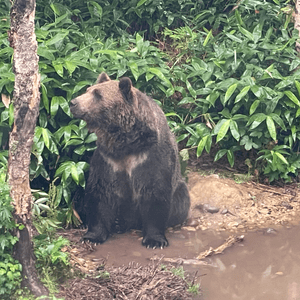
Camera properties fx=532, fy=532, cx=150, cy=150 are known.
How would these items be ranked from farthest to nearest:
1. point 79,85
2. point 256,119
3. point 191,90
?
1. point 191,90
2. point 256,119
3. point 79,85

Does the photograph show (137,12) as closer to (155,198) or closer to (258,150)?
(258,150)

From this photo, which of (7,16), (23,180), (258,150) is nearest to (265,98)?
(258,150)

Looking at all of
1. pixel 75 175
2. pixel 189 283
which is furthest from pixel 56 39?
pixel 189 283

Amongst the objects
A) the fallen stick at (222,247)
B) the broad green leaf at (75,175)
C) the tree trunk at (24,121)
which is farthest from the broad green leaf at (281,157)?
the tree trunk at (24,121)

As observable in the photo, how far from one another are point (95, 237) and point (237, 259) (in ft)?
4.74

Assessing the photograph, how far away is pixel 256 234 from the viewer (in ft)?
18.7

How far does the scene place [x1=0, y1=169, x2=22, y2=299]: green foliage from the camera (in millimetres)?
3592

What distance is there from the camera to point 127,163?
5457 mm

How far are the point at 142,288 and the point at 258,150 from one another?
357 cm

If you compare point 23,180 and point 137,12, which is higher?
point 137,12

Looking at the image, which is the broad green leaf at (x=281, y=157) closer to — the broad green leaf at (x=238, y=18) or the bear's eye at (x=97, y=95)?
the broad green leaf at (x=238, y=18)

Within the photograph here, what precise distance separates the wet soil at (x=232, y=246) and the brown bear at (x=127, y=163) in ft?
0.78

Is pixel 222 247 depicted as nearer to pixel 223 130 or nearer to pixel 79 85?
pixel 223 130

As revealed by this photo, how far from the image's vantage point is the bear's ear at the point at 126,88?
5113 mm
